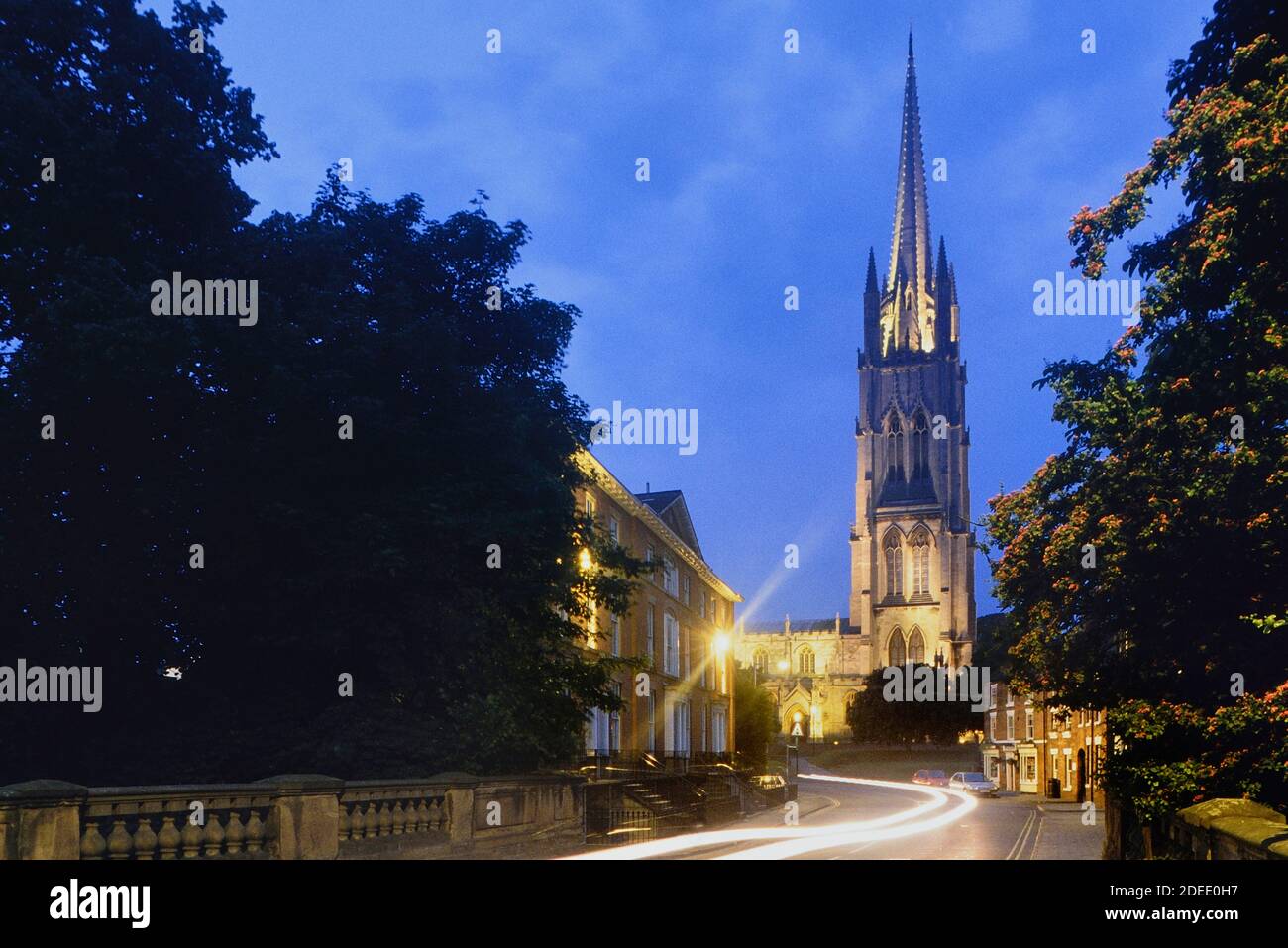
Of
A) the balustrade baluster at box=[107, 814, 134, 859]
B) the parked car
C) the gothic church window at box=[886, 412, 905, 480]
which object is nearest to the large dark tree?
the balustrade baluster at box=[107, 814, 134, 859]

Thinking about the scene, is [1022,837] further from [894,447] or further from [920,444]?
[894,447]

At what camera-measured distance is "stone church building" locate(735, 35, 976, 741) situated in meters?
129

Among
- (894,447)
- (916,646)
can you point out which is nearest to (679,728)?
(916,646)

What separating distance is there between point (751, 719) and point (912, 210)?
8386 cm

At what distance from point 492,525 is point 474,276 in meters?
7.81

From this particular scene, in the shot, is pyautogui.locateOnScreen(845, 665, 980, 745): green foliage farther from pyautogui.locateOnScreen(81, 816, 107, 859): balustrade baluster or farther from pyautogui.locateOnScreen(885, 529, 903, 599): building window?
pyautogui.locateOnScreen(81, 816, 107, 859): balustrade baluster

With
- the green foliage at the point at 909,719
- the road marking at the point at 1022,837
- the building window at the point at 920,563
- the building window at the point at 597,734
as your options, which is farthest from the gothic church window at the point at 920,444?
the building window at the point at 597,734

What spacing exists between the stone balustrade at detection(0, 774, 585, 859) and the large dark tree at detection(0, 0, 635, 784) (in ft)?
7.04

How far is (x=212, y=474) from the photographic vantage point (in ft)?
73.5

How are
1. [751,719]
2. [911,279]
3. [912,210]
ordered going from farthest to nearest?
[912,210] → [911,279] → [751,719]
